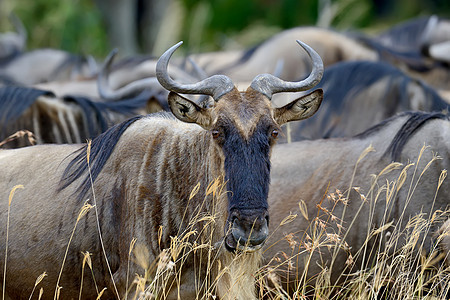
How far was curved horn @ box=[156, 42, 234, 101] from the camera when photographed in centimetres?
372

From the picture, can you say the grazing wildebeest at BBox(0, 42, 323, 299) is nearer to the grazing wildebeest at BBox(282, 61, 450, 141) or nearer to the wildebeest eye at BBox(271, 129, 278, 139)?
the wildebeest eye at BBox(271, 129, 278, 139)

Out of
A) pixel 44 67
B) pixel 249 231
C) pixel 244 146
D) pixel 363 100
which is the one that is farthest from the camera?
pixel 44 67

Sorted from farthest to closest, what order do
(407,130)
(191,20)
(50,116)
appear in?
(191,20) < (50,116) < (407,130)

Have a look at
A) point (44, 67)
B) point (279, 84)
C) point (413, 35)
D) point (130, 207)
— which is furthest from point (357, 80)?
point (44, 67)

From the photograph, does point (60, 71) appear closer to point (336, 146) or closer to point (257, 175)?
point (336, 146)

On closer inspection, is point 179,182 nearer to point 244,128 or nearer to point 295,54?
point 244,128

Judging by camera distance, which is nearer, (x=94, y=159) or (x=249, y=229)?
(x=249, y=229)

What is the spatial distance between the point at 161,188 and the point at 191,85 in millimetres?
607

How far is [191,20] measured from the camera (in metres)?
18.7

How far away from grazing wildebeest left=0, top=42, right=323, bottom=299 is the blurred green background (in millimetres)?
11884

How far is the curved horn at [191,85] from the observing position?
3723 millimetres

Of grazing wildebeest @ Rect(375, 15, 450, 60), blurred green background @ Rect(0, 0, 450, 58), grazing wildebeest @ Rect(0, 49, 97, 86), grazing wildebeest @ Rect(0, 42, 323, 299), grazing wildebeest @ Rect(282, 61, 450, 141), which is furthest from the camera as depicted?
blurred green background @ Rect(0, 0, 450, 58)

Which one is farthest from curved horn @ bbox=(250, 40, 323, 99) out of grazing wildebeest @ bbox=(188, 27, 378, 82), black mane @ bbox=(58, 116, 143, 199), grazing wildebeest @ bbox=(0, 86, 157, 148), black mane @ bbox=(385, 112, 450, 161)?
grazing wildebeest @ bbox=(188, 27, 378, 82)

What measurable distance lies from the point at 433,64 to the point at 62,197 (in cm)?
678
